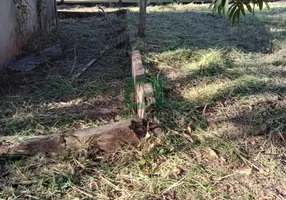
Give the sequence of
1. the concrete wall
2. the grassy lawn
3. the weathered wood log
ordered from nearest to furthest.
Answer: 1. the grassy lawn
2. the weathered wood log
3. the concrete wall

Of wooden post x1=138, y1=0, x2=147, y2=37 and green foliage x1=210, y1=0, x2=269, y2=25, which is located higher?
green foliage x1=210, y1=0, x2=269, y2=25

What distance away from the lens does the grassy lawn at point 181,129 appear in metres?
2.22

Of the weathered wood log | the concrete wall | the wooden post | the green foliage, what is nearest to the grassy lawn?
the weathered wood log

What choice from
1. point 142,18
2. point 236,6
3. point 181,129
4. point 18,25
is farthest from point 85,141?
point 142,18

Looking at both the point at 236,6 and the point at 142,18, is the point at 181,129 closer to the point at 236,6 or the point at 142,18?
the point at 236,6

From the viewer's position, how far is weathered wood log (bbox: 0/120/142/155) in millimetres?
2482

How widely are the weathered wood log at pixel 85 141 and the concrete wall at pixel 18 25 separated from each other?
2075 millimetres

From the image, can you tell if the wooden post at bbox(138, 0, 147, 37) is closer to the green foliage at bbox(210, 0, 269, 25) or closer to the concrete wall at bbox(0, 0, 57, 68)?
the concrete wall at bbox(0, 0, 57, 68)

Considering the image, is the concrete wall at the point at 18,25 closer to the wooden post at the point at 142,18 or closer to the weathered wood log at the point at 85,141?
the wooden post at the point at 142,18

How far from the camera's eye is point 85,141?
253cm

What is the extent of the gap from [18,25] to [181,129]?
2871 millimetres

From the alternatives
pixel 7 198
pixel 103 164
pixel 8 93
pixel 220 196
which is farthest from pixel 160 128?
pixel 8 93

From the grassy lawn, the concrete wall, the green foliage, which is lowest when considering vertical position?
the grassy lawn

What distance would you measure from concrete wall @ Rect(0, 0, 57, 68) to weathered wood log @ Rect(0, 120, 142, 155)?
2.08 meters
